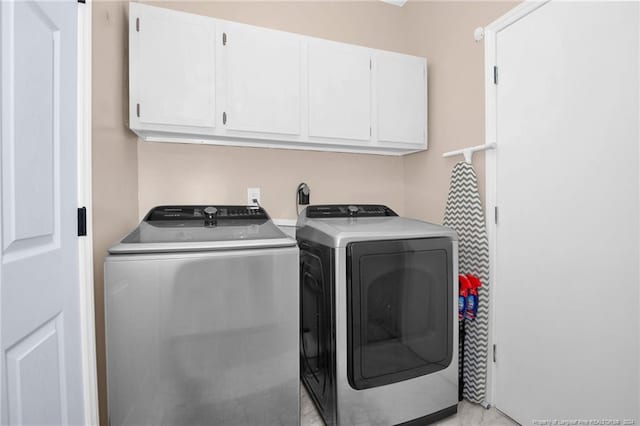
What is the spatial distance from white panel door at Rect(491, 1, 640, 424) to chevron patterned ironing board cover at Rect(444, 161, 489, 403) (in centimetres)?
8

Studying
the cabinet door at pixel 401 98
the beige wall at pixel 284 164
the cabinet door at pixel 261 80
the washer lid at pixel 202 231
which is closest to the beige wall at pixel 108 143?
the washer lid at pixel 202 231

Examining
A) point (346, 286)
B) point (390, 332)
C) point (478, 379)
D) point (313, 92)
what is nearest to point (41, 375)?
point (346, 286)

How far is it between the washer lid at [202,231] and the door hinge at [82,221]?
0.10m

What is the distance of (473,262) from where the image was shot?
1.76 meters

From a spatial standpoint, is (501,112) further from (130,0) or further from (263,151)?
(130,0)

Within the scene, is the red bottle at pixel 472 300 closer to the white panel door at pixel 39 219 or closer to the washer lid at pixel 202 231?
the washer lid at pixel 202 231

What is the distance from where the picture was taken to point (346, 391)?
1390mm

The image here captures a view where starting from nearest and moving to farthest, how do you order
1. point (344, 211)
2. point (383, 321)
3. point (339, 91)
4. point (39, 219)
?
point (39, 219)
point (383, 321)
point (339, 91)
point (344, 211)

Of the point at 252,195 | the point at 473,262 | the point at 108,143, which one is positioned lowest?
the point at 473,262

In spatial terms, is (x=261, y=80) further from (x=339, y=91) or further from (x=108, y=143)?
(x=108, y=143)

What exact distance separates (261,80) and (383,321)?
146 cm

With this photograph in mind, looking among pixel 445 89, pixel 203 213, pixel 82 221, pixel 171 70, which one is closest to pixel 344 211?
pixel 203 213

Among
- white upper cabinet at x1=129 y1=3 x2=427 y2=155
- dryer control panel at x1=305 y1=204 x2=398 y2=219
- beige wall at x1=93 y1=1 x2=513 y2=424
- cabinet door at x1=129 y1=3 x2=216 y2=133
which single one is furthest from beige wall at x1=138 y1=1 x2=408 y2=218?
cabinet door at x1=129 y1=3 x2=216 y2=133

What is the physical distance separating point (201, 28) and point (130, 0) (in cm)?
43
